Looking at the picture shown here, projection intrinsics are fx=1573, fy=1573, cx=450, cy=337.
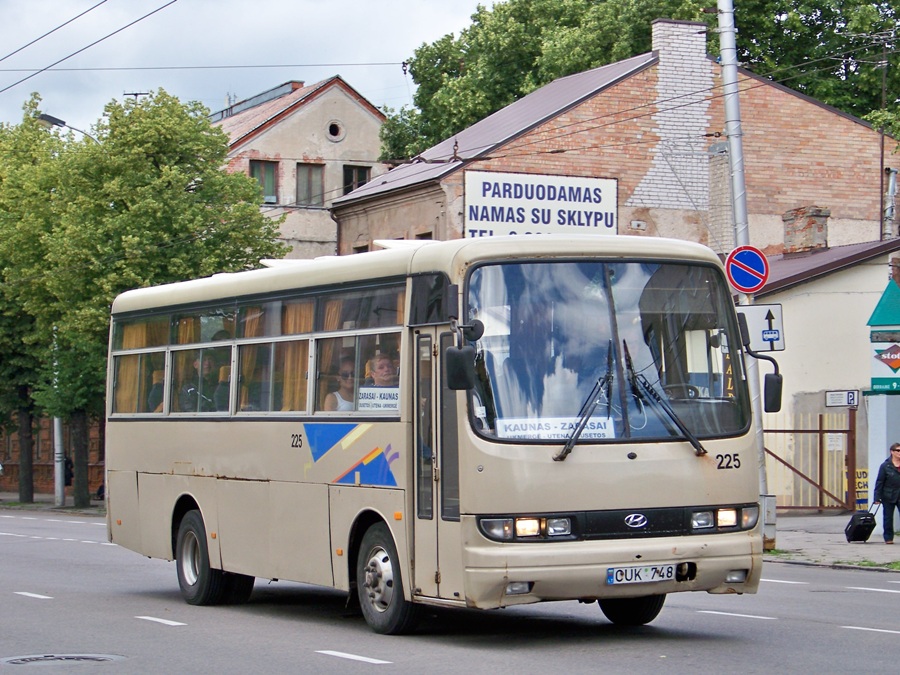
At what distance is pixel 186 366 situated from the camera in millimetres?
15367

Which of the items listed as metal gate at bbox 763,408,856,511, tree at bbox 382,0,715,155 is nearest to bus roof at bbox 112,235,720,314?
metal gate at bbox 763,408,856,511

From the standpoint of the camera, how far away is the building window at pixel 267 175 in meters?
55.3

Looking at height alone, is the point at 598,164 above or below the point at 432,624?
above

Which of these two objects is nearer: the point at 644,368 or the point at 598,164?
the point at 644,368

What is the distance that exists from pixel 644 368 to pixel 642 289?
2.07 ft

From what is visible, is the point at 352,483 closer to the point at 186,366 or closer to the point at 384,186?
the point at 186,366

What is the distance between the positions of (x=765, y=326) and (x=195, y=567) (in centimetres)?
804

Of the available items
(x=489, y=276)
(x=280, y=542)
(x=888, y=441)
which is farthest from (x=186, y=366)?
(x=888, y=441)

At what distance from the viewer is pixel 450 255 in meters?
11.1

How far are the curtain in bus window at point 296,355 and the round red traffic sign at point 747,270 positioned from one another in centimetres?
809

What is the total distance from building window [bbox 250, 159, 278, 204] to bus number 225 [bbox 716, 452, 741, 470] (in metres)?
44.9

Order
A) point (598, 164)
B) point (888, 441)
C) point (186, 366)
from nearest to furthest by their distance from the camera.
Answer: point (186, 366) → point (888, 441) → point (598, 164)

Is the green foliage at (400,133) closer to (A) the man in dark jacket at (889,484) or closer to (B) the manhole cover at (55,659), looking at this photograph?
(A) the man in dark jacket at (889,484)

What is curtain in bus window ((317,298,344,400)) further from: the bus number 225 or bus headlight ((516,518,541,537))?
the bus number 225
